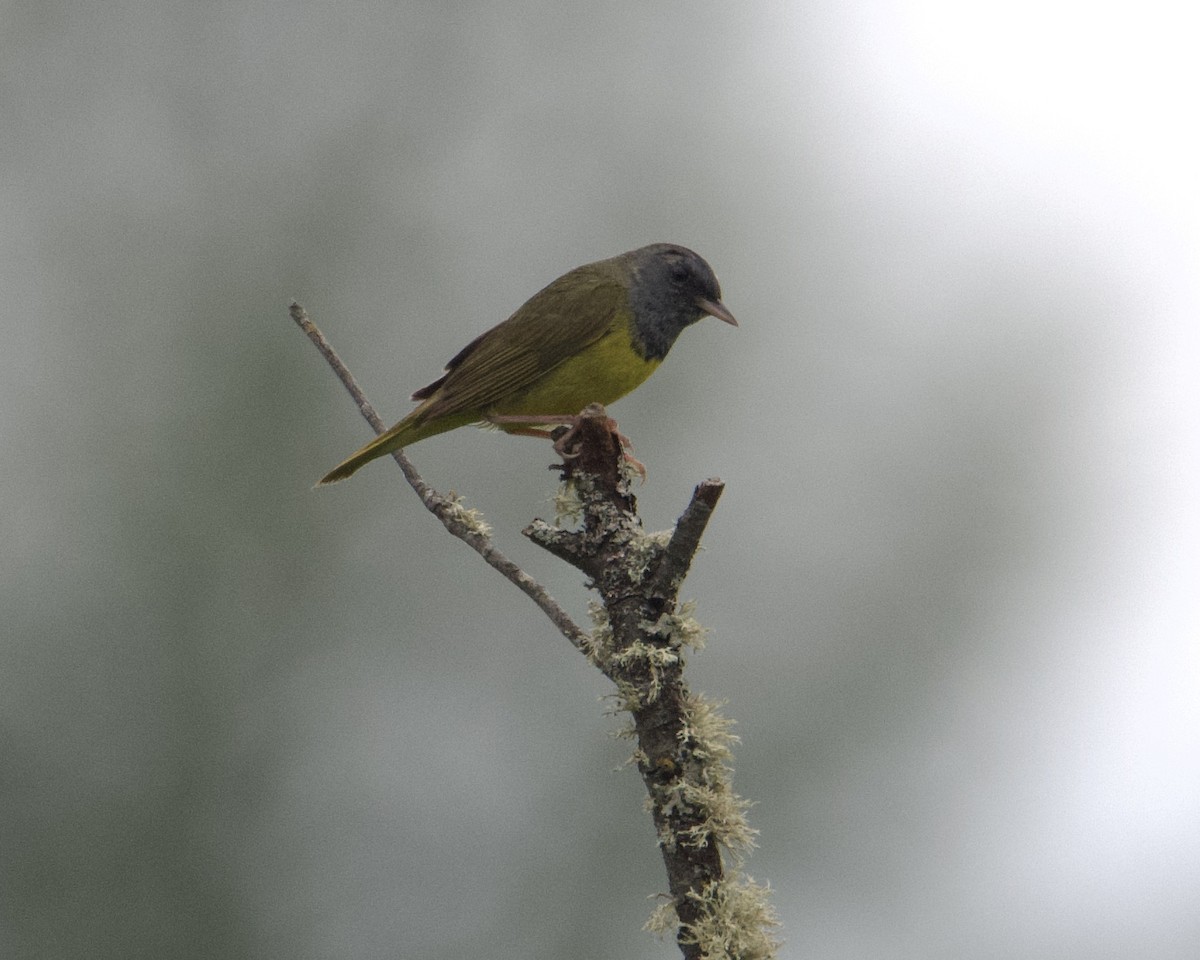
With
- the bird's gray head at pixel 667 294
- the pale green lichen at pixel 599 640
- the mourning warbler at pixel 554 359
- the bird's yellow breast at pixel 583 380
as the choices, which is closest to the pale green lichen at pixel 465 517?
the pale green lichen at pixel 599 640

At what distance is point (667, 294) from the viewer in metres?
5.61

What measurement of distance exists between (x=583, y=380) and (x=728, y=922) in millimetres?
3124

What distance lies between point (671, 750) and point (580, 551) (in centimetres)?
53

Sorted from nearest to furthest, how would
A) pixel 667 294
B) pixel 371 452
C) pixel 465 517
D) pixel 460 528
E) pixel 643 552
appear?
pixel 643 552
pixel 460 528
pixel 465 517
pixel 371 452
pixel 667 294

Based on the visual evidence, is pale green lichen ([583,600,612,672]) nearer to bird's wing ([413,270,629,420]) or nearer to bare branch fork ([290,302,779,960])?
bare branch fork ([290,302,779,960])

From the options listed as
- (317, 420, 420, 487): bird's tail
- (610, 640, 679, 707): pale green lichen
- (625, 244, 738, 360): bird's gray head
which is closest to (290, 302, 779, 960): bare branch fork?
(610, 640, 679, 707): pale green lichen

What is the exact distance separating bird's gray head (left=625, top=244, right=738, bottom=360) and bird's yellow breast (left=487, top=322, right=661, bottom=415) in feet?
0.36

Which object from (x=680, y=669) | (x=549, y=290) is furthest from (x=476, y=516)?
(x=549, y=290)

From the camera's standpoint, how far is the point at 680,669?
8.83 ft

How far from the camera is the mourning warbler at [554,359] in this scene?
5168mm

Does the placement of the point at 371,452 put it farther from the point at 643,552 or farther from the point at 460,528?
the point at 643,552

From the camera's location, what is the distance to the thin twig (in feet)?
9.60

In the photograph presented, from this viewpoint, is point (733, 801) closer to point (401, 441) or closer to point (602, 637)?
point (602, 637)

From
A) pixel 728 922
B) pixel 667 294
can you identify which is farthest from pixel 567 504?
pixel 667 294
